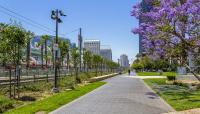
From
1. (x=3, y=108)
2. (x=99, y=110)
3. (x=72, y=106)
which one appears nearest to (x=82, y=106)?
(x=72, y=106)

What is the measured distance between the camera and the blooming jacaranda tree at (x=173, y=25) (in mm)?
16750

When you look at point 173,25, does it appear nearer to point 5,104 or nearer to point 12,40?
point 5,104

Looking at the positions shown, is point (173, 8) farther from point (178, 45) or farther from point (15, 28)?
point (15, 28)

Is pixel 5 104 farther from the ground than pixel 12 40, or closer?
closer

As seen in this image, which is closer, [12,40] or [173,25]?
[173,25]

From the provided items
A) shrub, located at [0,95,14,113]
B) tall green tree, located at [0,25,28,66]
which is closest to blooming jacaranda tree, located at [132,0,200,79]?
tall green tree, located at [0,25,28,66]

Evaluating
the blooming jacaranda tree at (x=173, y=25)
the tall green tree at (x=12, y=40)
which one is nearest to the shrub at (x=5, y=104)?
the tall green tree at (x=12, y=40)

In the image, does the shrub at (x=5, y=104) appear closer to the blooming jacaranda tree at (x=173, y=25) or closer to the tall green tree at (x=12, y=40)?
the tall green tree at (x=12, y=40)

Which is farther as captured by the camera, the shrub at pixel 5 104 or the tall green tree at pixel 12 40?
the tall green tree at pixel 12 40

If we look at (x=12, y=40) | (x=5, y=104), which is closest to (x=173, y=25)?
(x=5, y=104)

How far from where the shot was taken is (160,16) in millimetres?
17484

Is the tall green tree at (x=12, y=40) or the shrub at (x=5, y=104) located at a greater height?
the tall green tree at (x=12, y=40)

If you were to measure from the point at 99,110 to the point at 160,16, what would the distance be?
185 inches

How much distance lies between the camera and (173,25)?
59.1ft
